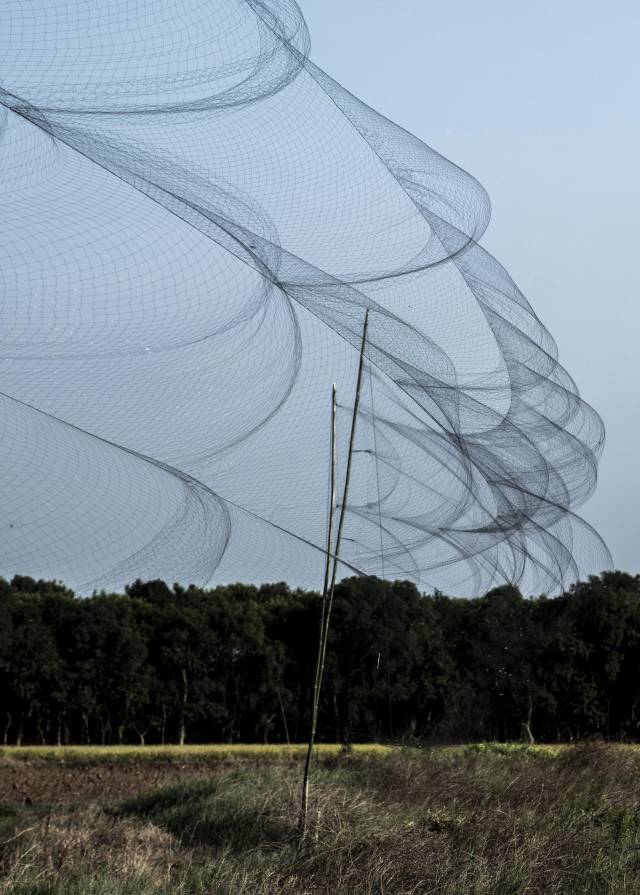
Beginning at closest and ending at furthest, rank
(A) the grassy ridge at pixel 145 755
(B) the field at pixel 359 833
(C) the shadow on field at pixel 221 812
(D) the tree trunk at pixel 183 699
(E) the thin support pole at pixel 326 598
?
(B) the field at pixel 359 833 → (E) the thin support pole at pixel 326 598 → (C) the shadow on field at pixel 221 812 → (A) the grassy ridge at pixel 145 755 → (D) the tree trunk at pixel 183 699

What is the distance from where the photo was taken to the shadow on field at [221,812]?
12.8 metres

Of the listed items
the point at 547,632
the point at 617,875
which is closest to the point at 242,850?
the point at 617,875

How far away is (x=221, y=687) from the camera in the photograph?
45375mm

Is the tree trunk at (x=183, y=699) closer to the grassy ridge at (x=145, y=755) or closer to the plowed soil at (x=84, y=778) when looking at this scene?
the grassy ridge at (x=145, y=755)

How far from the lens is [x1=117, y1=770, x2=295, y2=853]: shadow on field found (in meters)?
12.8

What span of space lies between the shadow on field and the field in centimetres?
3

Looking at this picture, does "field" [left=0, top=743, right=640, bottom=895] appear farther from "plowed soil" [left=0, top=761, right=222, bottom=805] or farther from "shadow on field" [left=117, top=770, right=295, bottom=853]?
"plowed soil" [left=0, top=761, right=222, bottom=805]

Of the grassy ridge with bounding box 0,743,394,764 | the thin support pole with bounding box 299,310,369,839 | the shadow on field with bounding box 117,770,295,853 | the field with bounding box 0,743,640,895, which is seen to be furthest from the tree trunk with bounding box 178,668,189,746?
the thin support pole with bounding box 299,310,369,839

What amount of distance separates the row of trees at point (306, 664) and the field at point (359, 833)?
5860 mm

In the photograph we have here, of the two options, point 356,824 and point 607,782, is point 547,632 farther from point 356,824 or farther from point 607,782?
point 356,824

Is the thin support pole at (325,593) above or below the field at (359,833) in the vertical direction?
above

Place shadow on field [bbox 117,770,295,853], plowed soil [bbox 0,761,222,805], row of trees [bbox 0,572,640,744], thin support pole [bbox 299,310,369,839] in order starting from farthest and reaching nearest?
row of trees [bbox 0,572,640,744]
plowed soil [bbox 0,761,222,805]
shadow on field [bbox 117,770,295,853]
thin support pole [bbox 299,310,369,839]

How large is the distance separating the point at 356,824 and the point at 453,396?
5050 mm

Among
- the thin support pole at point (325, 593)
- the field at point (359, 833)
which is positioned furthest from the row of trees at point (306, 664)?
the thin support pole at point (325, 593)
